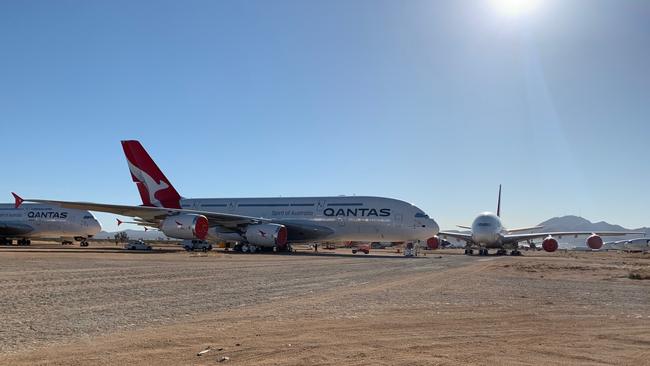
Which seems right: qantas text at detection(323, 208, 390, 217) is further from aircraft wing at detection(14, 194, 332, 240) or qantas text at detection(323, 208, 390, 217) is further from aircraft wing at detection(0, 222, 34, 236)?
aircraft wing at detection(0, 222, 34, 236)

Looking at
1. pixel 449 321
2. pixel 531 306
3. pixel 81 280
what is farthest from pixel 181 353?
pixel 81 280

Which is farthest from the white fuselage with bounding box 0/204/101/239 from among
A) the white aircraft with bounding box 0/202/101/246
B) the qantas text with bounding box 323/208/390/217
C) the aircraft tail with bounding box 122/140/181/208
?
the qantas text with bounding box 323/208/390/217

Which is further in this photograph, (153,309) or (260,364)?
(153,309)

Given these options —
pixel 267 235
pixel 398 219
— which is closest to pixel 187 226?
pixel 267 235

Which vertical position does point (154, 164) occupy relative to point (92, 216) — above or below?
above

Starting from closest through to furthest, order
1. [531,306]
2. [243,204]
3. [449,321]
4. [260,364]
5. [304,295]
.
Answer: [260,364]
[449,321]
[531,306]
[304,295]
[243,204]

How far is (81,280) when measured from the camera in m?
14.0

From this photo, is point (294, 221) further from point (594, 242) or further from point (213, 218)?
point (594, 242)

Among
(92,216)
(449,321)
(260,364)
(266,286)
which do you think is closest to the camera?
(260,364)

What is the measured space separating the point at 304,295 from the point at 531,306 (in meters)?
4.61

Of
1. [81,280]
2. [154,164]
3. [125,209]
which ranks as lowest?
[81,280]

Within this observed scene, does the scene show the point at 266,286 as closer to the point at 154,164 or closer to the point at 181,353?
the point at 181,353

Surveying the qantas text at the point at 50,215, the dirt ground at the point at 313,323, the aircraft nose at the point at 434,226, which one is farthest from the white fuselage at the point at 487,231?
the qantas text at the point at 50,215

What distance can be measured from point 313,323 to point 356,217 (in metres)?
29.6
